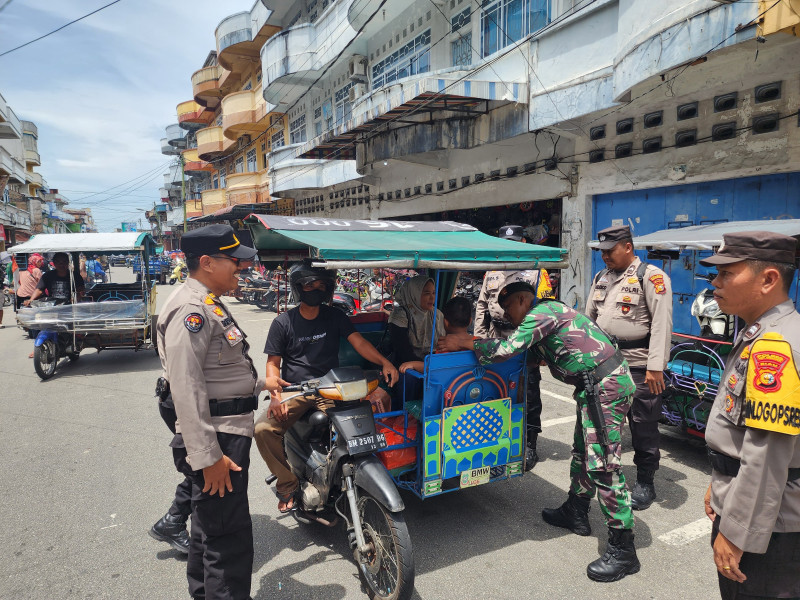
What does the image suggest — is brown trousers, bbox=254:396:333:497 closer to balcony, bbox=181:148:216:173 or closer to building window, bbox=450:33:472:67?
building window, bbox=450:33:472:67

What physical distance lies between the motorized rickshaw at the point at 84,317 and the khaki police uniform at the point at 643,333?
7083mm

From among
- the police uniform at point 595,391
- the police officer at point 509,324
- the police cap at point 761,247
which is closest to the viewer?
the police cap at point 761,247

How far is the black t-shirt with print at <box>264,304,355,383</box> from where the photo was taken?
11.3 feet

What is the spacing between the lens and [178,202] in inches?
2749

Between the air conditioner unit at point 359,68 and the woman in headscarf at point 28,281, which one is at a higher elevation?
the air conditioner unit at point 359,68

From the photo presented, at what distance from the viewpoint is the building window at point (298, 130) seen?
75.5ft

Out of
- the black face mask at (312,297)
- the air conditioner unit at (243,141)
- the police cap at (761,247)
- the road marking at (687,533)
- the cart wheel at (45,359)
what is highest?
the air conditioner unit at (243,141)

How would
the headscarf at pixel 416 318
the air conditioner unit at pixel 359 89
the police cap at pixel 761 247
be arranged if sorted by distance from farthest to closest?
the air conditioner unit at pixel 359 89 < the headscarf at pixel 416 318 < the police cap at pixel 761 247

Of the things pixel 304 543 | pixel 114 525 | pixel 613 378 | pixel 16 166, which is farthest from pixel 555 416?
pixel 16 166

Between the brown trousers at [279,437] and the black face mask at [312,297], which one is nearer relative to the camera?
the brown trousers at [279,437]

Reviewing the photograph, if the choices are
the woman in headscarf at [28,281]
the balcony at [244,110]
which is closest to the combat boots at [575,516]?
the woman in headscarf at [28,281]

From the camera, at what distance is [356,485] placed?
274 centimetres

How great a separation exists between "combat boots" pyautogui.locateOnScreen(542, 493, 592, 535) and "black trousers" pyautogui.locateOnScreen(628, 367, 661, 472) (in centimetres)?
71

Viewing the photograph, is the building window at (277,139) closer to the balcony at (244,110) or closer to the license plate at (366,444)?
the balcony at (244,110)
